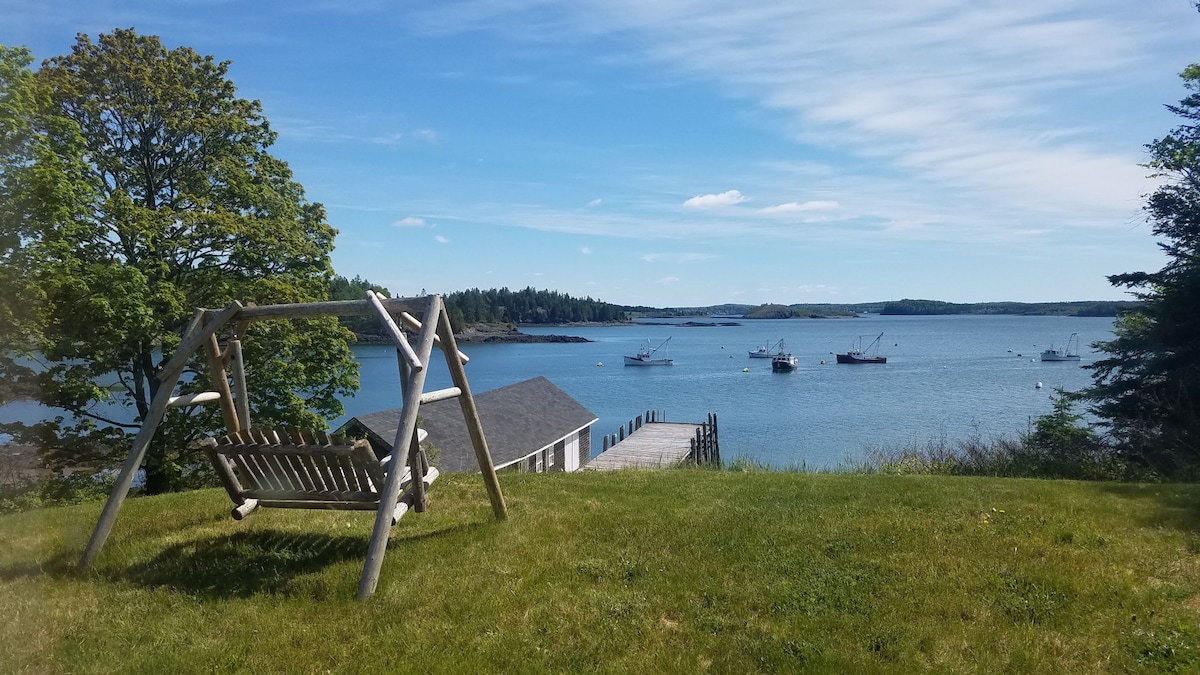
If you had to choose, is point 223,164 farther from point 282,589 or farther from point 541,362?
point 541,362

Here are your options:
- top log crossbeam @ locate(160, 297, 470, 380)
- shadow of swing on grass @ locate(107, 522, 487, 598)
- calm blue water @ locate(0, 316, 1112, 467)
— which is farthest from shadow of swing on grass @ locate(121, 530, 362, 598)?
calm blue water @ locate(0, 316, 1112, 467)

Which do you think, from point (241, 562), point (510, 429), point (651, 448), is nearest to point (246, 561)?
point (241, 562)

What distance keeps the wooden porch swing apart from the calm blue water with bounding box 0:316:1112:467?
12184 millimetres

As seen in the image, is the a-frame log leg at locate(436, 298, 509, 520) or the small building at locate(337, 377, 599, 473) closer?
the a-frame log leg at locate(436, 298, 509, 520)

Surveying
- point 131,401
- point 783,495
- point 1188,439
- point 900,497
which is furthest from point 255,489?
point 1188,439

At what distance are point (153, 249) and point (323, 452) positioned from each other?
1396 centimetres

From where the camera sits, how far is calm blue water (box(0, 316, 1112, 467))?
41531 mm

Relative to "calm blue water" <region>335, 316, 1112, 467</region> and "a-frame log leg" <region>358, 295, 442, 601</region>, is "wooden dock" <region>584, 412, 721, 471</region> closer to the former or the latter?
"calm blue water" <region>335, 316, 1112, 467</region>

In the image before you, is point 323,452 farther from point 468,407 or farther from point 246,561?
point 468,407

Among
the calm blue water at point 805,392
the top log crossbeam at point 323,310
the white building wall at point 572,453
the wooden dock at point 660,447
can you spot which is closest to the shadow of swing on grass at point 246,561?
the top log crossbeam at point 323,310

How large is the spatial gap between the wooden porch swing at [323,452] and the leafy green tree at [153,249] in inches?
336

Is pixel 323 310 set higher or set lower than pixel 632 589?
higher

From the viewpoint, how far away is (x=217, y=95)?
65.1 ft

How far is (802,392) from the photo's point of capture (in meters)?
66.4
